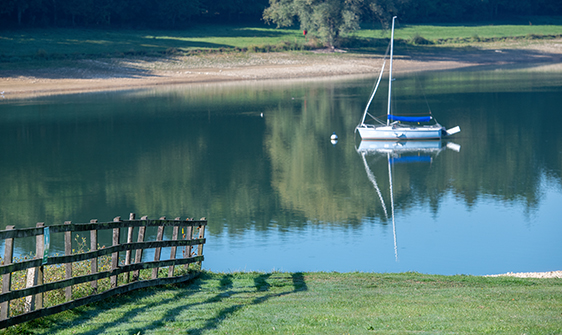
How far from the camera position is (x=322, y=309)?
34.0ft

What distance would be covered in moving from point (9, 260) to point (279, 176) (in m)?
24.1

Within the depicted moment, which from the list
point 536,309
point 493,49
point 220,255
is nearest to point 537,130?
point 220,255

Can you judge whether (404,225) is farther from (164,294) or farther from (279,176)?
(164,294)

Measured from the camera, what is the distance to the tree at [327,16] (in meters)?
90.5

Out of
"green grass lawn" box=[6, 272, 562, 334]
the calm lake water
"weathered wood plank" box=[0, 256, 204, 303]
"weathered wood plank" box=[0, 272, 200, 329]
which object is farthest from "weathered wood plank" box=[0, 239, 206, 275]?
the calm lake water

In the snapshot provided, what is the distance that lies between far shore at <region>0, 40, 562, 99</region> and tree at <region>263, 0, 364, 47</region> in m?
3.59

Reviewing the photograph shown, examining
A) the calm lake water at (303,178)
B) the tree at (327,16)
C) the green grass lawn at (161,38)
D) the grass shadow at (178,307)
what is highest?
the tree at (327,16)

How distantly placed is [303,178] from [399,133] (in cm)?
1271

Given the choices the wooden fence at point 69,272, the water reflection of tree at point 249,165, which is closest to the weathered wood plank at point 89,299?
the wooden fence at point 69,272

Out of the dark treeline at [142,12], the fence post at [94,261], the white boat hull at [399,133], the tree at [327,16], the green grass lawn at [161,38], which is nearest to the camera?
the fence post at [94,261]

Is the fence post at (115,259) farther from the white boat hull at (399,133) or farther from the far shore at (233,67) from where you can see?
the far shore at (233,67)

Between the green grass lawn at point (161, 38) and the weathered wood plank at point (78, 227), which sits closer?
the weathered wood plank at point (78, 227)

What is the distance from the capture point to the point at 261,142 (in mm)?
41969

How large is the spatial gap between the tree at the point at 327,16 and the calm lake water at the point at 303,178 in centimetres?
3206
